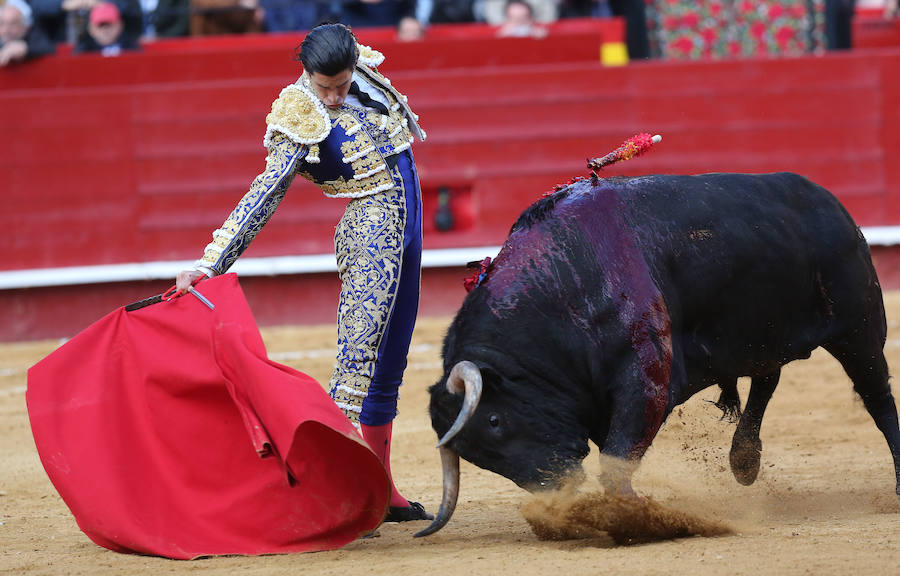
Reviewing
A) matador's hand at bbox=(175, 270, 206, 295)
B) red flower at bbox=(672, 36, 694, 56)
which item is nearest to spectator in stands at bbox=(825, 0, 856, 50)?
red flower at bbox=(672, 36, 694, 56)

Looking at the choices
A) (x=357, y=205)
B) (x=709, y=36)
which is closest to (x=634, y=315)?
(x=357, y=205)

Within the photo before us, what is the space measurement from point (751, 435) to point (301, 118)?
160 cm

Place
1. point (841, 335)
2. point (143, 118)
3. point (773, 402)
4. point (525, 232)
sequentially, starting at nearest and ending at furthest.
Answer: point (525, 232)
point (841, 335)
point (773, 402)
point (143, 118)

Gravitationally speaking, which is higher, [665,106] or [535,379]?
[535,379]

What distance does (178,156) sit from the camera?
23.5 feet

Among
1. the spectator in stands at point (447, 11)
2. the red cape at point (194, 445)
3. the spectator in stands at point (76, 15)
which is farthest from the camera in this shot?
the spectator in stands at point (447, 11)

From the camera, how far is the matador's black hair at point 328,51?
3.04 metres

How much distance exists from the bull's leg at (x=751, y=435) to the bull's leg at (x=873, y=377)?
0.71 feet

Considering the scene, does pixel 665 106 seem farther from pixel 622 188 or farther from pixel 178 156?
pixel 622 188

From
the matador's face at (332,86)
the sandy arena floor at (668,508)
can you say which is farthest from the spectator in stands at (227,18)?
the matador's face at (332,86)

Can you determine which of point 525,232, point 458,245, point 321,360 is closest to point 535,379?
point 525,232

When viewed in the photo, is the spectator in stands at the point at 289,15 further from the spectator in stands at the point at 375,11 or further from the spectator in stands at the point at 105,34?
the spectator in stands at the point at 105,34

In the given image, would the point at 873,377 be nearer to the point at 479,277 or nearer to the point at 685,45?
the point at 479,277

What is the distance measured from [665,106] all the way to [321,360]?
2.54 meters
